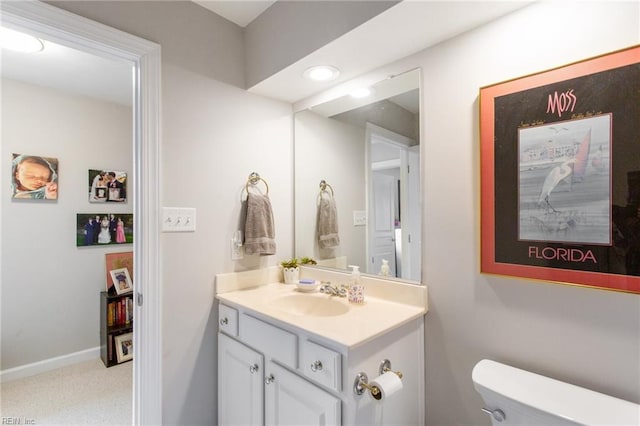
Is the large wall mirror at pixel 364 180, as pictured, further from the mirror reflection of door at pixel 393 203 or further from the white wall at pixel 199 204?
the white wall at pixel 199 204

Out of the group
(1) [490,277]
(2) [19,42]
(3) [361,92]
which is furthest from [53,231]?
(1) [490,277]

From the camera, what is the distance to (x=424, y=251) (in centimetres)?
133

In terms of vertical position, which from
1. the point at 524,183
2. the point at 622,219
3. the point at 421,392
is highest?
the point at 524,183

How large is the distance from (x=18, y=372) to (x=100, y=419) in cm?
109

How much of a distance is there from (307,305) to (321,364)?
1.74ft

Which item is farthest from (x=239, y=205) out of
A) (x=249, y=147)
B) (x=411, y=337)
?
(x=411, y=337)

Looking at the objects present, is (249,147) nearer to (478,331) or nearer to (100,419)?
(478,331)

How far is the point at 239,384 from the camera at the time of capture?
55.9 inches

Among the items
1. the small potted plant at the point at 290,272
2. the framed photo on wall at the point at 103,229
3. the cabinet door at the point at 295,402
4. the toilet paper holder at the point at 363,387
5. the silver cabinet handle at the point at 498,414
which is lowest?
the cabinet door at the point at 295,402

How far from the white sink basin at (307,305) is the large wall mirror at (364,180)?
0.88 ft

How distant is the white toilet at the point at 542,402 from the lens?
81 cm

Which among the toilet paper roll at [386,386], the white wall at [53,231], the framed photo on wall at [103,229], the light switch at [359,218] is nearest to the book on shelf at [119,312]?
the white wall at [53,231]

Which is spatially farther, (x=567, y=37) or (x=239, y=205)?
(x=239, y=205)

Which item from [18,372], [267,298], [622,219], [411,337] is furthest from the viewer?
[18,372]
